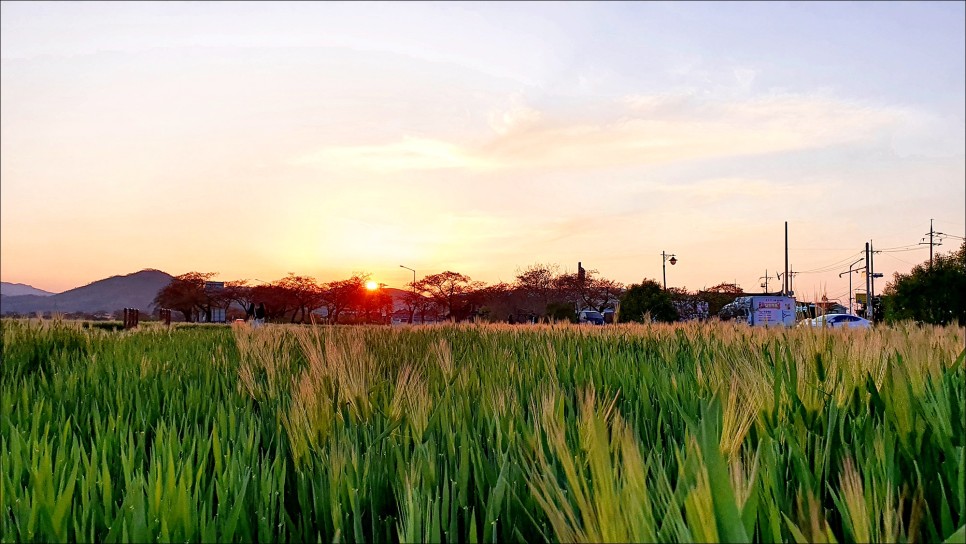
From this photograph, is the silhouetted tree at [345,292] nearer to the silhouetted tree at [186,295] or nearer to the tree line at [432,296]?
the tree line at [432,296]

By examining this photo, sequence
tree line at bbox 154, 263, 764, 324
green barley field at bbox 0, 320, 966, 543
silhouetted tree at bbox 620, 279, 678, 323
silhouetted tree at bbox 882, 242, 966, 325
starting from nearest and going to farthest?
green barley field at bbox 0, 320, 966, 543 → silhouetted tree at bbox 882, 242, 966, 325 → silhouetted tree at bbox 620, 279, 678, 323 → tree line at bbox 154, 263, 764, 324

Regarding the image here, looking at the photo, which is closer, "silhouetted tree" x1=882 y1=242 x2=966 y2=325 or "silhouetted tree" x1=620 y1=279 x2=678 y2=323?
"silhouetted tree" x1=882 y1=242 x2=966 y2=325

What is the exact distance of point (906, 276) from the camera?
24.1m

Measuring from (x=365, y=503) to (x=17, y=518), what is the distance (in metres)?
0.69

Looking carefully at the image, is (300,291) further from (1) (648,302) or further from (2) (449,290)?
(1) (648,302)

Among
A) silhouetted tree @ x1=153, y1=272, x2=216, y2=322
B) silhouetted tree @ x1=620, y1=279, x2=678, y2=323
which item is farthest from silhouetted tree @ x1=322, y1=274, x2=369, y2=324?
silhouetted tree @ x1=620, y1=279, x2=678, y2=323

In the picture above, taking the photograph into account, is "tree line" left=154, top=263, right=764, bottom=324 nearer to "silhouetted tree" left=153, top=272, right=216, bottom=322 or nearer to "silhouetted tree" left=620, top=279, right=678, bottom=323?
"silhouetted tree" left=153, top=272, right=216, bottom=322

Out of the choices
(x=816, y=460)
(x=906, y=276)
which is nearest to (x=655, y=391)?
(x=816, y=460)

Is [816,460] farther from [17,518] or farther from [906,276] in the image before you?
[906,276]

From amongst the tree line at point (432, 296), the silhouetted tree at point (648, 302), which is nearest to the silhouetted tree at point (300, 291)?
the tree line at point (432, 296)

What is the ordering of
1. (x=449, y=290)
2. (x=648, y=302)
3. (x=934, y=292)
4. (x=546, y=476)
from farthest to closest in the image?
1. (x=449, y=290)
2. (x=648, y=302)
3. (x=934, y=292)
4. (x=546, y=476)

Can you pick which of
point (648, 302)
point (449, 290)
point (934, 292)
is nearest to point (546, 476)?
point (934, 292)

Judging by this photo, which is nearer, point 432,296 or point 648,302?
point 648,302

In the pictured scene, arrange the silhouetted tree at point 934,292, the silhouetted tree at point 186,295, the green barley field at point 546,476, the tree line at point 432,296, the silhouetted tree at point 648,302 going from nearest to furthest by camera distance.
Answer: the green barley field at point 546,476, the silhouetted tree at point 934,292, the silhouetted tree at point 648,302, the tree line at point 432,296, the silhouetted tree at point 186,295
